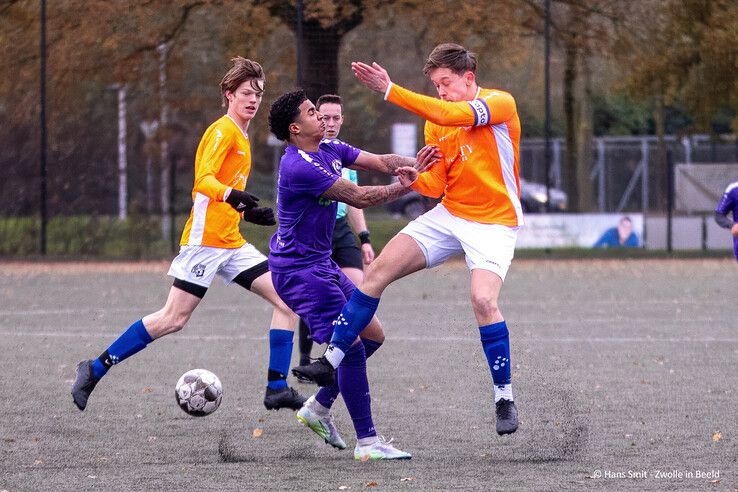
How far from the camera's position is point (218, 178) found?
8070 mm

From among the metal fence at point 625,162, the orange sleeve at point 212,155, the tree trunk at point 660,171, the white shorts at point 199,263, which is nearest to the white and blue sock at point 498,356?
the orange sleeve at point 212,155

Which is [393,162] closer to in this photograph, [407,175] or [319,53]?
[407,175]

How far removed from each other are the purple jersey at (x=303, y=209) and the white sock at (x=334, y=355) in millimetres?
440

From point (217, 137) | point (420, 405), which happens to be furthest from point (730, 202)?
point (217, 137)

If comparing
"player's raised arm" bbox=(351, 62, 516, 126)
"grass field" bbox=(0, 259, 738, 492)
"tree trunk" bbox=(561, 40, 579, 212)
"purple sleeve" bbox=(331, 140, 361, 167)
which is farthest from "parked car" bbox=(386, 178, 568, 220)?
"player's raised arm" bbox=(351, 62, 516, 126)

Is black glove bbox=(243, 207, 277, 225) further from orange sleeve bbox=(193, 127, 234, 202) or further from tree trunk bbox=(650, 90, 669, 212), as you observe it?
tree trunk bbox=(650, 90, 669, 212)

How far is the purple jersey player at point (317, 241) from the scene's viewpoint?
680cm

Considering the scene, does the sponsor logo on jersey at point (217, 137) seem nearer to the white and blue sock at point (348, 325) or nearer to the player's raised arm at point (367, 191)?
the player's raised arm at point (367, 191)

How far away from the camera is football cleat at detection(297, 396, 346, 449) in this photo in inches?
278

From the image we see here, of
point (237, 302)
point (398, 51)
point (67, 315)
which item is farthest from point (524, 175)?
point (67, 315)

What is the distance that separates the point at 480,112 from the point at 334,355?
1415 millimetres

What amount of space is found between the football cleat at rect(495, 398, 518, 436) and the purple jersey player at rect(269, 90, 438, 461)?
0.48 m

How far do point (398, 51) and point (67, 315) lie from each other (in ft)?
48.3

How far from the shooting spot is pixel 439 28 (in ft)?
74.9
